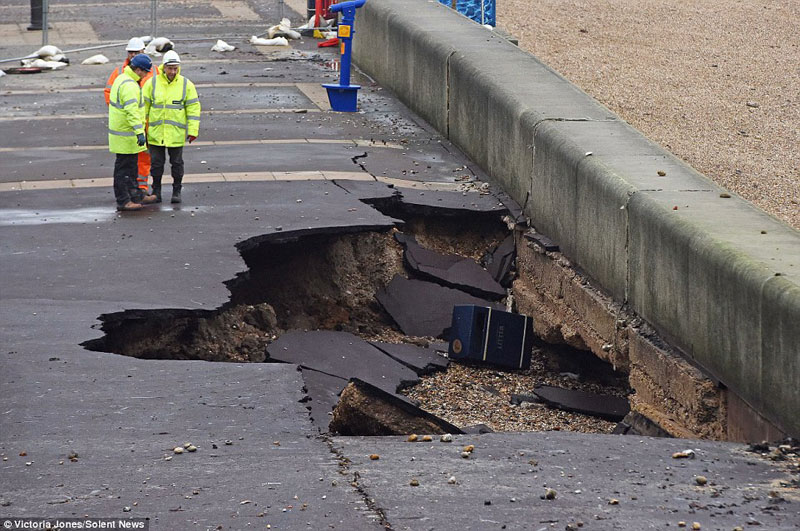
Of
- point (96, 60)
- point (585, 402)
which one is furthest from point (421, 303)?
point (96, 60)

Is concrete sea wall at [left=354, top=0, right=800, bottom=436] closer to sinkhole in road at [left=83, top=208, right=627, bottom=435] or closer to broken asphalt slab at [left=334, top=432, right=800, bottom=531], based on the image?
broken asphalt slab at [left=334, top=432, right=800, bottom=531]

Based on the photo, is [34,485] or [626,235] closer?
[34,485]

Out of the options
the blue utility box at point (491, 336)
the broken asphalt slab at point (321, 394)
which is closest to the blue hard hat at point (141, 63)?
the blue utility box at point (491, 336)

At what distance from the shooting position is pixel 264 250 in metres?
12.2

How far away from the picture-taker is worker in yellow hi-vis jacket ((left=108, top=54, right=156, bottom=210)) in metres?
12.5

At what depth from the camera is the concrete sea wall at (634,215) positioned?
766cm

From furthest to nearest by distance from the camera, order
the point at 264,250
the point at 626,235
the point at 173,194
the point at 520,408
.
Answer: the point at 173,194
the point at 264,250
the point at 520,408
the point at 626,235

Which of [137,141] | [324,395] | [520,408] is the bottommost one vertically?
[520,408]

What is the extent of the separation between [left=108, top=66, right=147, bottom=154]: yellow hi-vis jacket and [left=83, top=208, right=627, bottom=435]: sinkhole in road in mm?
1784

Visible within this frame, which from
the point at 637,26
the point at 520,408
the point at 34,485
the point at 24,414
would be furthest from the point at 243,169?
the point at 637,26

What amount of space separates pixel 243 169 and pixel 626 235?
232 inches

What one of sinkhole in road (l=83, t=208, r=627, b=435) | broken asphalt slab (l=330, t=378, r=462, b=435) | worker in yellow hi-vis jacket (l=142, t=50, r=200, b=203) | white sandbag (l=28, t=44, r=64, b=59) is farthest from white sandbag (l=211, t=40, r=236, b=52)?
broken asphalt slab (l=330, t=378, r=462, b=435)

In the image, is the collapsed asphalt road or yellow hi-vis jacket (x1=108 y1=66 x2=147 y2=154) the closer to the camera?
the collapsed asphalt road

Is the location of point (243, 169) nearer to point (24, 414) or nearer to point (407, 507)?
point (24, 414)
